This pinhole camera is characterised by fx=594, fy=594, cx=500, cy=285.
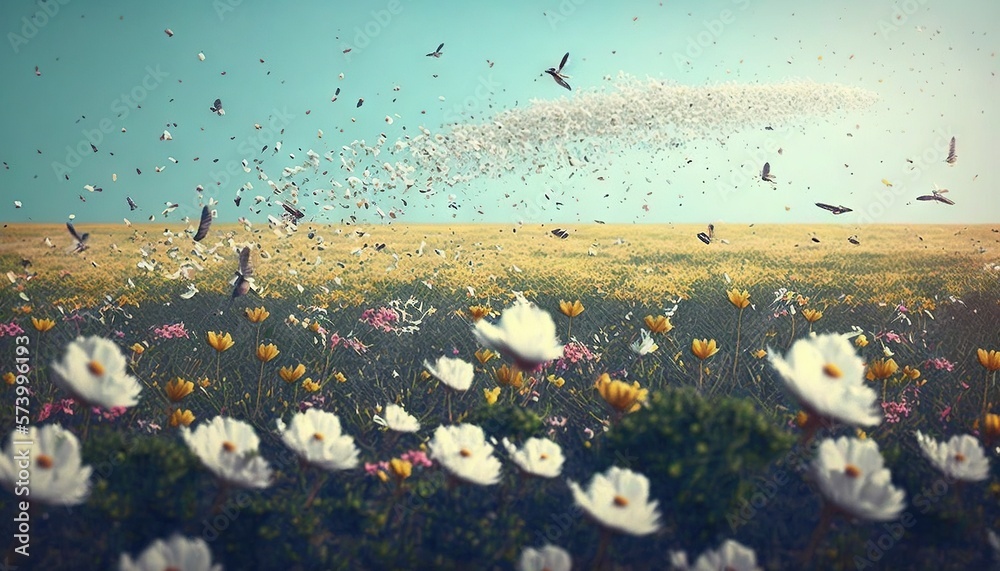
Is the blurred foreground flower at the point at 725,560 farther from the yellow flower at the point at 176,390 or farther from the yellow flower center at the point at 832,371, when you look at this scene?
the yellow flower at the point at 176,390

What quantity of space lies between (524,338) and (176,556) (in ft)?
2.45

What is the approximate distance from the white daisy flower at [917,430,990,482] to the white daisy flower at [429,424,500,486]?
1.02 m

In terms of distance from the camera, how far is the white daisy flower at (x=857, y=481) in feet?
3.51

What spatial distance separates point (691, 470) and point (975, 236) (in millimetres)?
7612

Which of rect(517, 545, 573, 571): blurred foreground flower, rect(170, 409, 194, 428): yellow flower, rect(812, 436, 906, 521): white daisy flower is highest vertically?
rect(812, 436, 906, 521): white daisy flower

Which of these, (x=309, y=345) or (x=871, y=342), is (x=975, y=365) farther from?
(x=309, y=345)

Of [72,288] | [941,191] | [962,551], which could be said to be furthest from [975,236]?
[72,288]

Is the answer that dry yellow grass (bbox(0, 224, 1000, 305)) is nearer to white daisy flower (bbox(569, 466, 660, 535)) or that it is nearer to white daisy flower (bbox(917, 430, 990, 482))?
white daisy flower (bbox(917, 430, 990, 482))

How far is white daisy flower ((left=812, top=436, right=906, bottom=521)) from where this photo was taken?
107 cm

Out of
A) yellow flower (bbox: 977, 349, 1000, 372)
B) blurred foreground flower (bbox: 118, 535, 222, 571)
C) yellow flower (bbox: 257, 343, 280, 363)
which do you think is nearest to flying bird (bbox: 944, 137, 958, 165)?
yellow flower (bbox: 977, 349, 1000, 372)

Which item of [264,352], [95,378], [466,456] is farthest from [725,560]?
[264,352]

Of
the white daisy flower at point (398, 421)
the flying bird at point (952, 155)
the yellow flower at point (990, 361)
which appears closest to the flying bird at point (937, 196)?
the flying bird at point (952, 155)

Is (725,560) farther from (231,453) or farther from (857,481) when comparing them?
(231,453)

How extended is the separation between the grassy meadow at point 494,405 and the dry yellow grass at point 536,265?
0.06m
